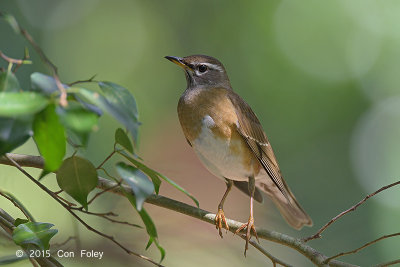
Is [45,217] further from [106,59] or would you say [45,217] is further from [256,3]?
[256,3]

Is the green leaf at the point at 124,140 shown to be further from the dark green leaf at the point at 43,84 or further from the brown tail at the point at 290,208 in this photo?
the brown tail at the point at 290,208

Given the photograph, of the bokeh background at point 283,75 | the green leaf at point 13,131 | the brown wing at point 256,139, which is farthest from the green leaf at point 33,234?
the bokeh background at point 283,75

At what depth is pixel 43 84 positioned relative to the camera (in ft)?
5.16

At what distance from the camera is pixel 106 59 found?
7551 millimetres

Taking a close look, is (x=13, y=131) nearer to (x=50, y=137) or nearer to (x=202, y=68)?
(x=50, y=137)

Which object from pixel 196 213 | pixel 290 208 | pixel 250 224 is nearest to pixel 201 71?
pixel 290 208

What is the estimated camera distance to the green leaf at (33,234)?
193cm

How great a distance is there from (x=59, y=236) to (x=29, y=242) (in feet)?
5.87

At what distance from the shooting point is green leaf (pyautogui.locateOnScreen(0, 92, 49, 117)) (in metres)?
1.42

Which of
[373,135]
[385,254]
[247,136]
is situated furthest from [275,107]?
[247,136]

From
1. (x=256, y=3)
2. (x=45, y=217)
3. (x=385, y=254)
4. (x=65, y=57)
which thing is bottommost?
(x=385, y=254)

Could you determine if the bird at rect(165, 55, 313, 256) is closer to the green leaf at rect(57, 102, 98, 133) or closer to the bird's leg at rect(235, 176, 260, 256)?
the bird's leg at rect(235, 176, 260, 256)

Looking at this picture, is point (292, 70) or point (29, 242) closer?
point (29, 242)

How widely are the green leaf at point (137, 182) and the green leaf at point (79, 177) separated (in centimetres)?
26
